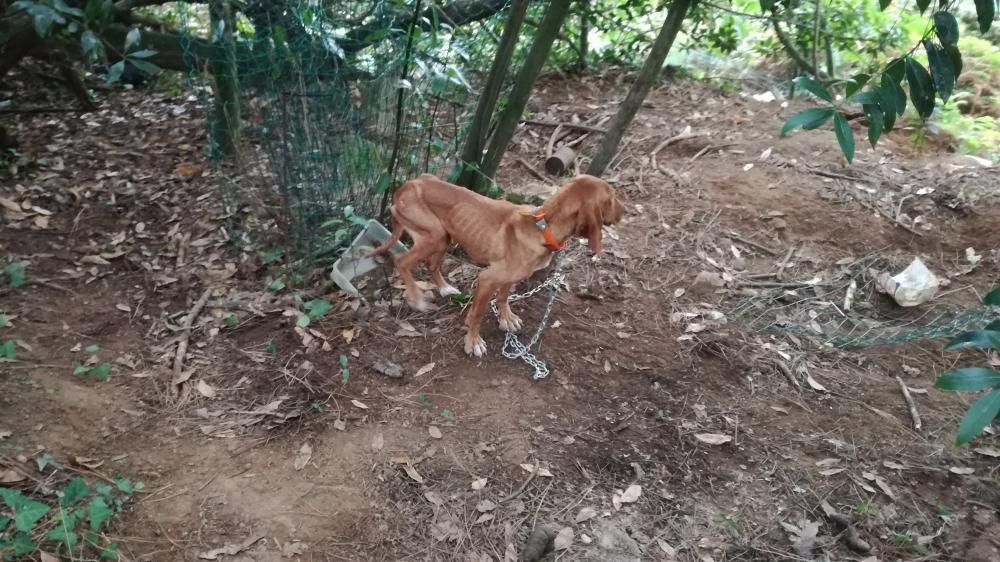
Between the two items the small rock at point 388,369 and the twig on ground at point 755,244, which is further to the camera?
the twig on ground at point 755,244

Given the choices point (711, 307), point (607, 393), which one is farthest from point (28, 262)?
point (711, 307)

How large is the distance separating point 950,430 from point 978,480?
37 cm

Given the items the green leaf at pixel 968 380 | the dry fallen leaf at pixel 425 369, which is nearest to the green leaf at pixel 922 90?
the green leaf at pixel 968 380

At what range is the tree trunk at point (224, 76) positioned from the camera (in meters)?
A: 3.79

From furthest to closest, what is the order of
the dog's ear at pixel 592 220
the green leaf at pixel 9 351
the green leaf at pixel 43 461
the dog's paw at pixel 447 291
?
1. the dog's paw at pixel 447 291
2. the green leaf at pixel 9 351
3. the dog's ear at pixel 592 220
4. the green leaf at pixel 43 461

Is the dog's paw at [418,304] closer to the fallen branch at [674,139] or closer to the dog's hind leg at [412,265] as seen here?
the dog's hind leg at [412,265]

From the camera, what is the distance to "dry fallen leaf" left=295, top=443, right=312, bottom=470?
3.39m

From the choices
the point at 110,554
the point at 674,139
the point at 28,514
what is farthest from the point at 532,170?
the point at 28,514

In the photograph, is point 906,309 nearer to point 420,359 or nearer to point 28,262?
point 420,359

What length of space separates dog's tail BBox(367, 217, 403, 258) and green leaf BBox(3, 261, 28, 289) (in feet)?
7.59

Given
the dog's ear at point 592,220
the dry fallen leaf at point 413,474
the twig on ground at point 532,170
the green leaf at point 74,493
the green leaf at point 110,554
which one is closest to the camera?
the green leaf at point 110,554

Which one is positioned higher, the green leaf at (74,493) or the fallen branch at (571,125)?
the fallen branch at (571,125)

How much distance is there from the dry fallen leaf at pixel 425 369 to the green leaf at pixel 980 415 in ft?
9.01

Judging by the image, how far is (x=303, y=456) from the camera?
3441mm
